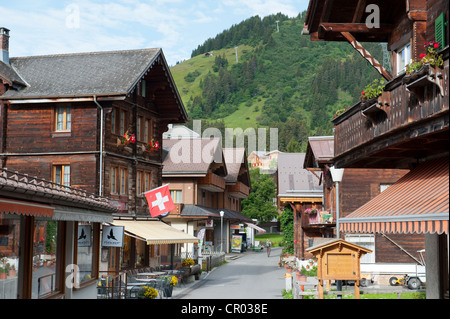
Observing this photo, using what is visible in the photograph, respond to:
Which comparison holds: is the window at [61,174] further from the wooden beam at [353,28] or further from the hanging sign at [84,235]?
the wooden beam at [353,28]

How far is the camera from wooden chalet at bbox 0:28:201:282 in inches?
1113

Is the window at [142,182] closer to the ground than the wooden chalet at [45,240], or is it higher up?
higher up

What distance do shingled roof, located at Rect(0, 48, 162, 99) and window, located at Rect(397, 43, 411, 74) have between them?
15.0 metres

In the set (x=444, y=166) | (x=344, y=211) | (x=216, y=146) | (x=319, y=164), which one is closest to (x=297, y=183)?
(x=216, y=146)

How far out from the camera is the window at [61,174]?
28672 mm

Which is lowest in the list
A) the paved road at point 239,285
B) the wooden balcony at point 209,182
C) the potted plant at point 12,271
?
the paved road at point 239,285

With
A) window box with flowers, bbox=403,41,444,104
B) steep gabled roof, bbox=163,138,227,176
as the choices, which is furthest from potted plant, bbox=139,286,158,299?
steep gabled roof, bbox=163,138,227,176

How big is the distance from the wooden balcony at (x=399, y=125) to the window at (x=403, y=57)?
169 cm

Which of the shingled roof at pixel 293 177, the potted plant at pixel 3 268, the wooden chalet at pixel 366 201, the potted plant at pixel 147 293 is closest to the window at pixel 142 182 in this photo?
the wooden chalet at pixel 366 201

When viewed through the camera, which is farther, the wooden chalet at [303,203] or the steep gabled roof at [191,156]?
the steep gabled roof at [191,156]

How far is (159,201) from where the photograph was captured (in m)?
30.4

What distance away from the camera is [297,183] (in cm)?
4894

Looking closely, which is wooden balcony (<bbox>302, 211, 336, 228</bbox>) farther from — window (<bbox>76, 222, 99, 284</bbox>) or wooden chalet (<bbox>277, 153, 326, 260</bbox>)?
window (<bbox>76, 222, 99, 284</bbox>)
